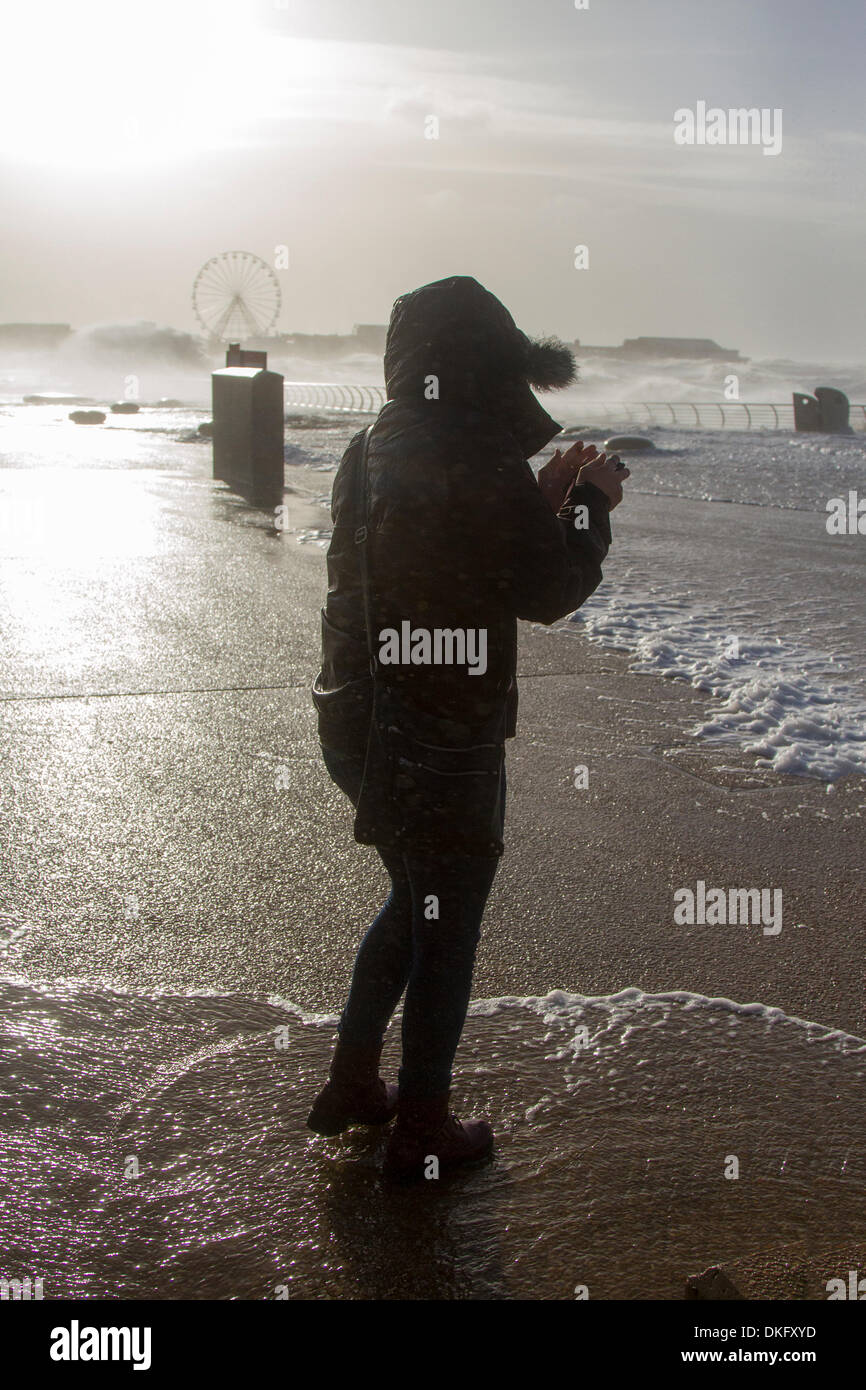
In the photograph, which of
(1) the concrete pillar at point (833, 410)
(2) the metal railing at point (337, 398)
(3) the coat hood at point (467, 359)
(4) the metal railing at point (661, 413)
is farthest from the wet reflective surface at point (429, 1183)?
(2) the metal railing at point (337, 398)

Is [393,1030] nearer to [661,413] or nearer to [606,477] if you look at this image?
[606,477]

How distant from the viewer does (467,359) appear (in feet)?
7.82

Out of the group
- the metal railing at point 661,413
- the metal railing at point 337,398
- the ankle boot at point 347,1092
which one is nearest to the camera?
the ankle boot at point 347,1092

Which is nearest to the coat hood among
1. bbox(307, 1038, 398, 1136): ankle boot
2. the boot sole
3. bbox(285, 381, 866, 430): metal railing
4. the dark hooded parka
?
the dark hooded parka

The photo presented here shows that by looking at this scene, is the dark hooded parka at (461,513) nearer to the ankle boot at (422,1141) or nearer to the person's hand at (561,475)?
the person's hand at (561,475)

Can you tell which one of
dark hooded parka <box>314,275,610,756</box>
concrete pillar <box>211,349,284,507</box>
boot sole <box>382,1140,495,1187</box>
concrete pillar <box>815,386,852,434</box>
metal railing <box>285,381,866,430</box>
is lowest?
boot sole <box>382,1140,495,1187</box>

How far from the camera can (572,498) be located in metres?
2.53

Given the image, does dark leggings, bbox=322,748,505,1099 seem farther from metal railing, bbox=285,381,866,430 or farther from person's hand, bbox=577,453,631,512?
metal railing, bbox=285,381,866,430

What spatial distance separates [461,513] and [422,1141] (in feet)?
4.25

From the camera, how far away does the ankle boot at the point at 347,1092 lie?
2715mm

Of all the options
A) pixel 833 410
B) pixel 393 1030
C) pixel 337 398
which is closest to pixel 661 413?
pixel 337 398

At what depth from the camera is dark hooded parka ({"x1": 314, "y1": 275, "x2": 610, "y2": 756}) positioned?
7.52 ft

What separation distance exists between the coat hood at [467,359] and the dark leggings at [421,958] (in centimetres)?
72

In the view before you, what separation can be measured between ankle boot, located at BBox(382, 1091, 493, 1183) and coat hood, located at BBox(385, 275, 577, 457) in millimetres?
1355
